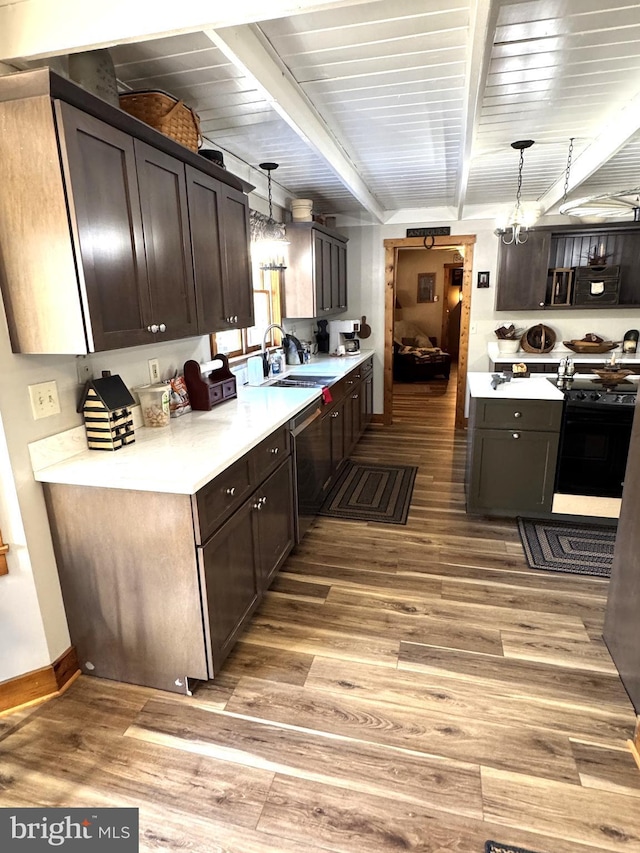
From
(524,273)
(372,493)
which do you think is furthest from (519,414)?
(524,273)

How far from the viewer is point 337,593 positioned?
2.57 metres

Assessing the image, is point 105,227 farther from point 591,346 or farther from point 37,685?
point 591,346

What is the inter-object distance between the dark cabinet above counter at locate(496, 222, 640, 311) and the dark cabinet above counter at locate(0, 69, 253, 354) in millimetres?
3906

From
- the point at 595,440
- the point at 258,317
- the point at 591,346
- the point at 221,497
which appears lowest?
the point at 595,440

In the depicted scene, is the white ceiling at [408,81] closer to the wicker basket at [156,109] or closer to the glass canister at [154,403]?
the wicker basket at [156,109]

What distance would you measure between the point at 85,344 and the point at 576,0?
208 cm

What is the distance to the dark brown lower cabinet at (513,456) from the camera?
3094mm

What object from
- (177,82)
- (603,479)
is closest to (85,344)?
(177,82)

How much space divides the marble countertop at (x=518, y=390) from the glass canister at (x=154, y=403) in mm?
1971

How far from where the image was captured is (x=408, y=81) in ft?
7.43

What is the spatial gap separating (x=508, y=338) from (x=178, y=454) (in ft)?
14.0

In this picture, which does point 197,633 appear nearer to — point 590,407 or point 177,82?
point 177,82

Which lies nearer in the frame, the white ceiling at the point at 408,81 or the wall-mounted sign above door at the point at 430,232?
the white ceiling at the point at 408,81

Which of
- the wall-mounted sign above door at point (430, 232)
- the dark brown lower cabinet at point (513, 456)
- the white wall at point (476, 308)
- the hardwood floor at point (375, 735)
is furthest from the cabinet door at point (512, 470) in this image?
the wall-mounted sign above door at point (430, 232)
